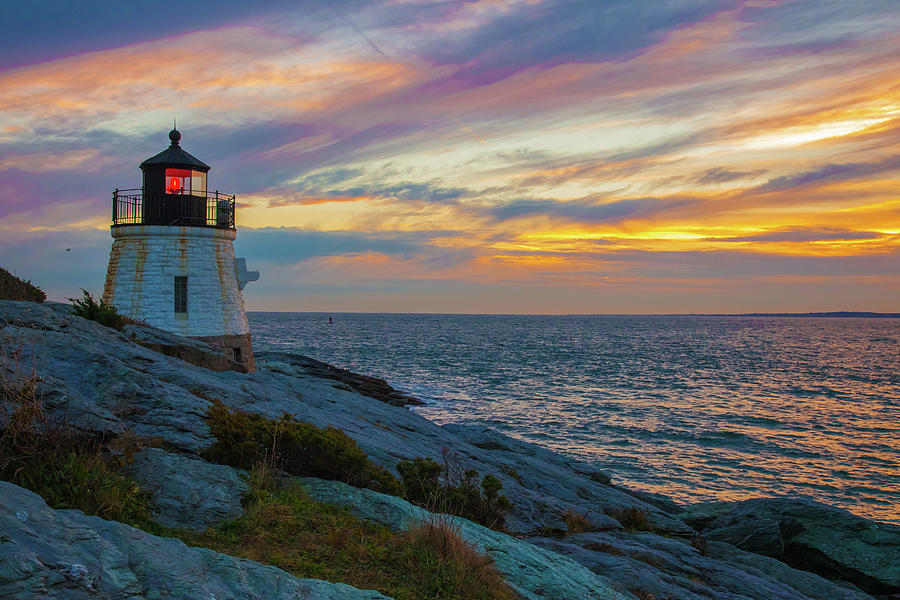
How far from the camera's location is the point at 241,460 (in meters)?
8.86

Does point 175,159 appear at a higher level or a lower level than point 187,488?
higher

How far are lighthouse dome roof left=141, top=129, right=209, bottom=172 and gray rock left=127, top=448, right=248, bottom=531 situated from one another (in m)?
18.5

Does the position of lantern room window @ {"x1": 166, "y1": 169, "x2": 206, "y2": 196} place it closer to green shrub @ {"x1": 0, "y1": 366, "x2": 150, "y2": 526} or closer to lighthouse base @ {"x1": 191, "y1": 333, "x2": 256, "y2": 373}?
lighthouse base @ {"x1": 191, "y1": 333, "x2": 256, "y2": 373}

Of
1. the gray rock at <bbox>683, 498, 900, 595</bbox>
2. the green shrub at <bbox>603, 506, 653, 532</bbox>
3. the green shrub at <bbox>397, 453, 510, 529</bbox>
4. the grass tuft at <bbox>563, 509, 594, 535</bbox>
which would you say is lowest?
the gray rock at <bbox>683, 498, 900, 595</bbox>

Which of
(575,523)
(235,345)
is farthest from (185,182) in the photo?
(575,523)

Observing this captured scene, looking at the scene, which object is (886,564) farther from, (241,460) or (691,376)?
(691,376)

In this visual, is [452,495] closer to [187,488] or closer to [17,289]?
[187,488]

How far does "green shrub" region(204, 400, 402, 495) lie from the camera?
8875 mm

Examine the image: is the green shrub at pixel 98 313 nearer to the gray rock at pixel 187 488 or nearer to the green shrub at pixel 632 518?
the gray rock at pixel 187 488

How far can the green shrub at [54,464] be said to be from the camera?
635cm

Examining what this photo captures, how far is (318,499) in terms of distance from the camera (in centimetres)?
841

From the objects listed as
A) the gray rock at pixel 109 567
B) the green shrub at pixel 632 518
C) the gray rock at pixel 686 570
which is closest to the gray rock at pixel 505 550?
the gray rock at pixel 686 570

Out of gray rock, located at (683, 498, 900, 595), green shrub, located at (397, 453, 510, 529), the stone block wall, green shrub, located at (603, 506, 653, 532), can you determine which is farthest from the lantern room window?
gray rock, located at (683, 498, 900, 595)

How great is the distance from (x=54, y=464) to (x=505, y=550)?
523 centimetres
